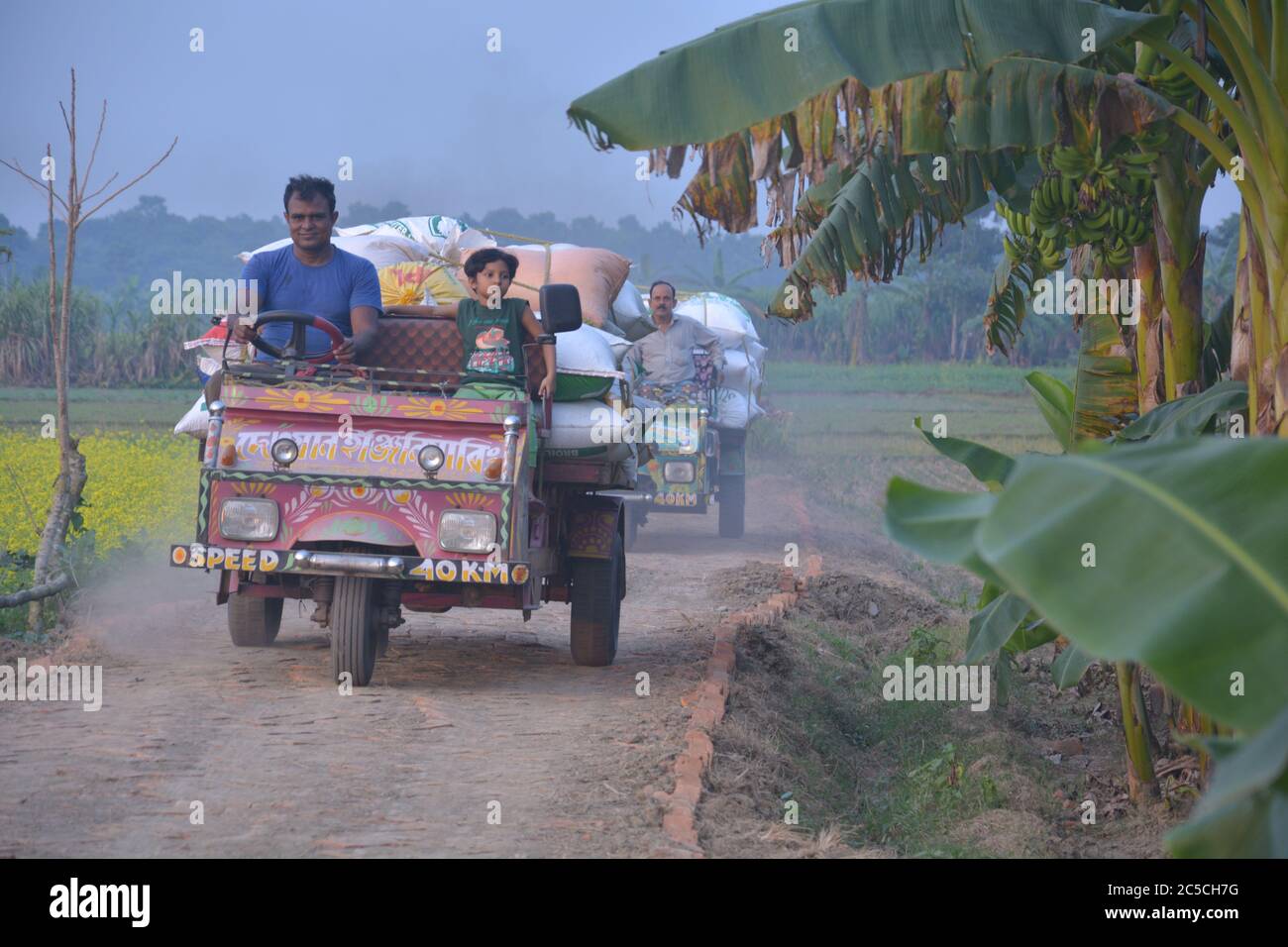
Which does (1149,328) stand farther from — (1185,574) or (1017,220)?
(1185,574)

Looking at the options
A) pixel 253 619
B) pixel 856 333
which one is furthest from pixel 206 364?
pixel 856 333

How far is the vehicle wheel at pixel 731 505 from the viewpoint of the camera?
54.2 ft

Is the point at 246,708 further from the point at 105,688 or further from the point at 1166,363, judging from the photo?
the point at 1166,363

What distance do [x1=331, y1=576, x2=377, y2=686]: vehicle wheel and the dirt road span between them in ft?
0.49

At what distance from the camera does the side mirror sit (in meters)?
7.10

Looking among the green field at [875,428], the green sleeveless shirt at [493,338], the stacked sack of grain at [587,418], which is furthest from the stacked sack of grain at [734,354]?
the green sleeveless shirt at [493,338]

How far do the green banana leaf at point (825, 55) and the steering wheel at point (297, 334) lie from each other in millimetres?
2303

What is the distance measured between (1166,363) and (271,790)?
4.44 metres

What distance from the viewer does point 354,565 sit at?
6602 mm

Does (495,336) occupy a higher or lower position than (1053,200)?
lower

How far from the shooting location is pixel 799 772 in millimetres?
6727

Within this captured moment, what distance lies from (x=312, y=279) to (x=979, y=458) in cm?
384

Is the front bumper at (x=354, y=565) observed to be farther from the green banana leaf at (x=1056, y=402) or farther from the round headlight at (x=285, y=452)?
the green banana leaf at (x=1056, y=402)
